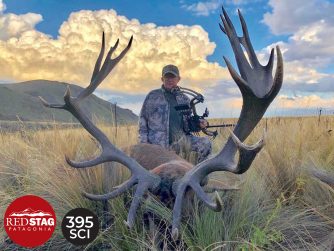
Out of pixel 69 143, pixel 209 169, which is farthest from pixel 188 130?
pixel 209 169

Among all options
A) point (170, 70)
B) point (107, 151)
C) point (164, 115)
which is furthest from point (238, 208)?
point (170, 70)

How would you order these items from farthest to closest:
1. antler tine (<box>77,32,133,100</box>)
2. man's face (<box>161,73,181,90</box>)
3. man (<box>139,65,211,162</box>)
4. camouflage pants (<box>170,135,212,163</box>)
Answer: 1. man's face (<box>161,73,181,90</box>)
2. man (<box>139,65,211,162</box>)
3. camouflage pants (<box>170,135,212,163</box>)
4. antler tine (<box>77,32,133,100</box>)

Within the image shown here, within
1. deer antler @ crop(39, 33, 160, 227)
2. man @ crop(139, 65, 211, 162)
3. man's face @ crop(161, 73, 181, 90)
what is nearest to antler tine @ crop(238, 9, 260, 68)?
deer antler @ crop(39, 33, 160, 227)

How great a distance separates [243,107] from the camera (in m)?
3.90

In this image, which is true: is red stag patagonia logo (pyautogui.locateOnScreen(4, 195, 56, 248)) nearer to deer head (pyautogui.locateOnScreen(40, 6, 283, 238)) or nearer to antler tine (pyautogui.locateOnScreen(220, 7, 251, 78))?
deer head (pyautogui.locateOnScreen(40, 6, 283, 238))

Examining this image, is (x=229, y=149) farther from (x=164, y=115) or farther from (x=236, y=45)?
(x=164, y=115)

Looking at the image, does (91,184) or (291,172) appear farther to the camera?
(291,172)

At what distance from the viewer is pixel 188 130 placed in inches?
291

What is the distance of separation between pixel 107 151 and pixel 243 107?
1332 mm

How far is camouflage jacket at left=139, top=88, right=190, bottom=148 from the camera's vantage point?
742 cm

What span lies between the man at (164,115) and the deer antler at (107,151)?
2.91 m

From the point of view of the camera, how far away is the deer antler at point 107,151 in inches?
160

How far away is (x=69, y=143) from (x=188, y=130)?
1.82 m

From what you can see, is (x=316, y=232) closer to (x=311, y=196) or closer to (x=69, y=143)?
(x=311, y=196)
